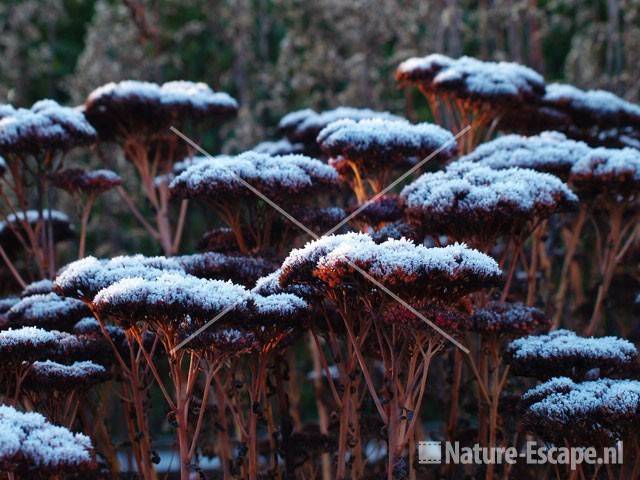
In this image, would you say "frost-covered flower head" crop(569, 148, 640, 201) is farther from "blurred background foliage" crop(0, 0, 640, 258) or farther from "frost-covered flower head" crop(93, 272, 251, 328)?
"blurred background foliage" crop(0, 0, 640, 258)

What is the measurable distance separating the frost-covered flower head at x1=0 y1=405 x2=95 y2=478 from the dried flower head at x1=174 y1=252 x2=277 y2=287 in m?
3.58

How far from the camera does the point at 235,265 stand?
1067 cm

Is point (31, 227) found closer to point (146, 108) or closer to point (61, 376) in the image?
point (146, 108)

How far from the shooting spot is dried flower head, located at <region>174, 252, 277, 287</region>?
34.8 ft

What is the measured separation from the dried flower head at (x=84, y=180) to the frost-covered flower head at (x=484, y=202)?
4843mm

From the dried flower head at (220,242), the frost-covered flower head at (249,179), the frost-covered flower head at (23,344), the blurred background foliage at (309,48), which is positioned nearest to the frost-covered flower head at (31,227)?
the dried flower head at (220,242)

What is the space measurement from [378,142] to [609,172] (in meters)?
3.18

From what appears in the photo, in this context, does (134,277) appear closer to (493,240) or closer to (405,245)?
(405,245)

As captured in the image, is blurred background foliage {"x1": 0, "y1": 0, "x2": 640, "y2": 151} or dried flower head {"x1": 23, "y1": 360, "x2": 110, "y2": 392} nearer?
dried flower head {"x1": 23, "y1": 360, "x2": 110, "y2": 392}

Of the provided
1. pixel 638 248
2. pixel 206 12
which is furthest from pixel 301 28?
pixel 638 248

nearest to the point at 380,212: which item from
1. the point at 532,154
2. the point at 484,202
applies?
the point at 484,202

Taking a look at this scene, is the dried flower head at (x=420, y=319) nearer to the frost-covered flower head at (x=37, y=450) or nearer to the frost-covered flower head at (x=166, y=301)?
the frost-covered flower head at (x=166, y=301)

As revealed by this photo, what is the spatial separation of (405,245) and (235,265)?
301 centimetres

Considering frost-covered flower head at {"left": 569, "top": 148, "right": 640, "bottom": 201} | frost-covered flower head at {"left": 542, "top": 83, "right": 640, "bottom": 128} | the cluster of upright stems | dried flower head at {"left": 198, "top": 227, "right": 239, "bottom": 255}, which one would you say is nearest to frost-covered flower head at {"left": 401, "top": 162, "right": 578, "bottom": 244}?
the cluster of upright stems
